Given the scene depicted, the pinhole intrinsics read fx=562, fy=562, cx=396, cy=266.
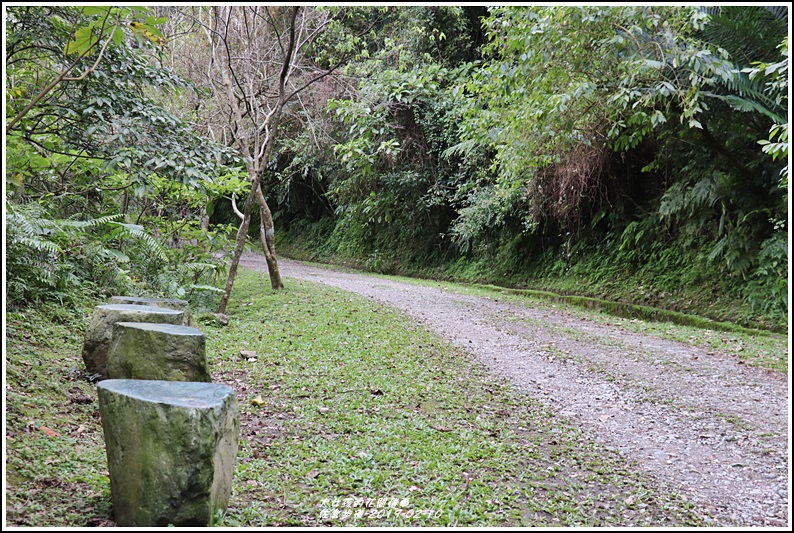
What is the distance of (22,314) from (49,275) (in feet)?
2.77

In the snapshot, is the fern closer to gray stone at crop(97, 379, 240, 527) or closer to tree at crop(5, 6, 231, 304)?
tree at crop(5, 6, 231, 304)

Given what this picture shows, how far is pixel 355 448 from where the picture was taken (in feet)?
15.0

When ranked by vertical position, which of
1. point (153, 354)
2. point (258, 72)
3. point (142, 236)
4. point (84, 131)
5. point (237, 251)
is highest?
point (258, 72)

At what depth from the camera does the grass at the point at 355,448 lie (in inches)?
139

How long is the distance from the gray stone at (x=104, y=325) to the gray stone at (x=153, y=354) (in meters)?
0.75

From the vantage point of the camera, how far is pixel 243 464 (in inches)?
163

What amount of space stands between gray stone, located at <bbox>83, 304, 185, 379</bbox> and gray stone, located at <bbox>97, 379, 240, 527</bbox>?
253 cm

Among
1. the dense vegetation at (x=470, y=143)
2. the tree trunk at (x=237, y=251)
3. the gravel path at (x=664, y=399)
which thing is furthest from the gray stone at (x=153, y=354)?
the tree trunk at (x=237, y=251)

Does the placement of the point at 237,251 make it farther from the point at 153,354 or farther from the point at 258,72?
the point at 153,354

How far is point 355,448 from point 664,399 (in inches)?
134

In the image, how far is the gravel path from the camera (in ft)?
13.8

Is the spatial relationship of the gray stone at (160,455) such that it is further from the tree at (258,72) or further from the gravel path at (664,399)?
the tree at (258,72)

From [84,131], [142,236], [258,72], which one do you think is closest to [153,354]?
[84,131]

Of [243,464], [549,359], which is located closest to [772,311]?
[549,359]
